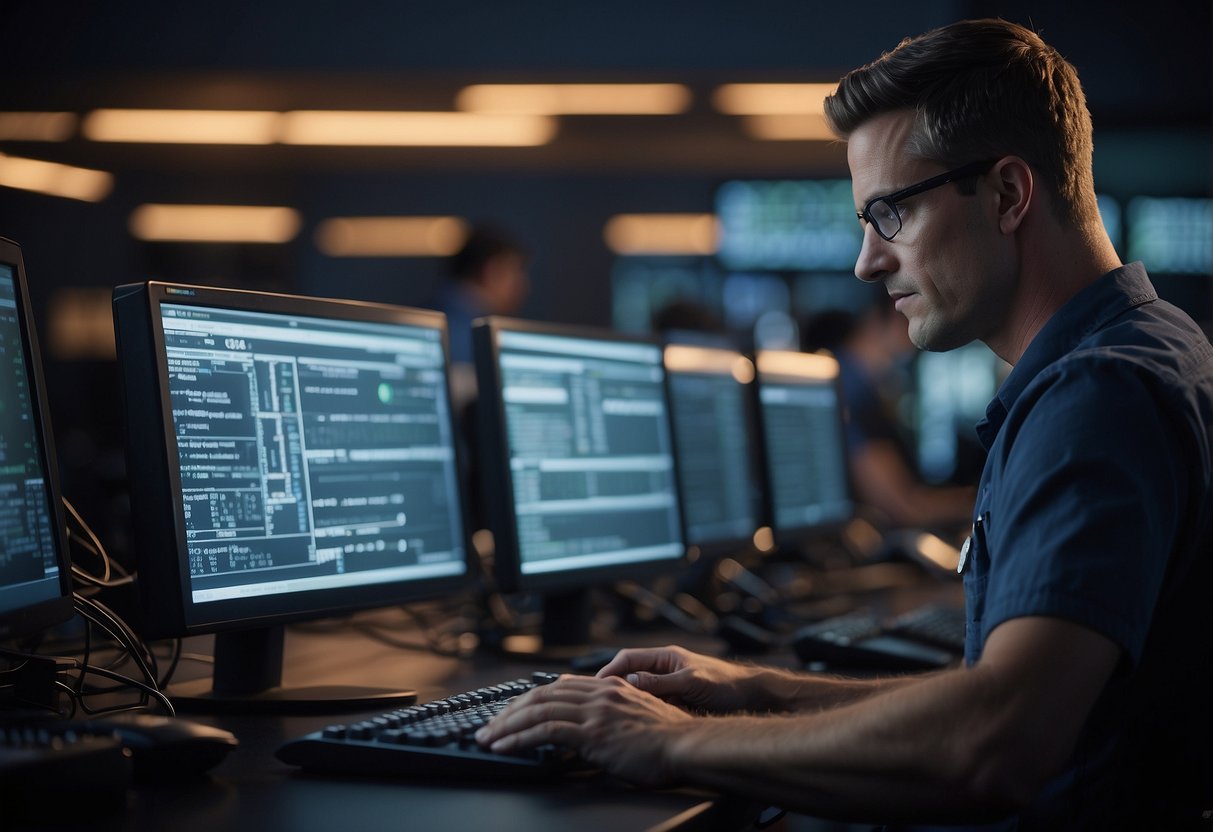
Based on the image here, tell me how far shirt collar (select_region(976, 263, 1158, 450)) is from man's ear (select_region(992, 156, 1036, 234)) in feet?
0.35

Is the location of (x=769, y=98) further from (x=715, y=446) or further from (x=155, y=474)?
(x=155, y=474)

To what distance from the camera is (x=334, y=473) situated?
1.44m

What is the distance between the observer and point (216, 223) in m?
7.71

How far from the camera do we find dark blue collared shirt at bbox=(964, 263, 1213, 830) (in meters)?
0.93

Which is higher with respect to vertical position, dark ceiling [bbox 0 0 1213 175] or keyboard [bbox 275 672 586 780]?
dark ceiling [bbox 0 0 1213 175]

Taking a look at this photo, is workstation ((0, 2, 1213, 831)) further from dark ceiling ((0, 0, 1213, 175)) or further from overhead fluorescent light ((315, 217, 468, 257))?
overhead fluorescent light ((315, 217, 468, 257))

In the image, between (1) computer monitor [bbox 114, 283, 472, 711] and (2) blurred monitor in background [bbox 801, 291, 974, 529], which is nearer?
(1) computer monitor [bbox 114, 283, 472, 711]

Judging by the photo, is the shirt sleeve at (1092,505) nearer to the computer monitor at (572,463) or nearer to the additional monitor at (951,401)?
the computer monitor at (572,463)

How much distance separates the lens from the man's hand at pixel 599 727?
1017 millimetres

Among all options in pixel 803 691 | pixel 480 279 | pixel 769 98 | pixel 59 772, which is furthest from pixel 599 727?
pixel 769 98

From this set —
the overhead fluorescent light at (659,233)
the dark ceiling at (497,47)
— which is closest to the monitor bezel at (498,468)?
the dark ceiling at (497,47)

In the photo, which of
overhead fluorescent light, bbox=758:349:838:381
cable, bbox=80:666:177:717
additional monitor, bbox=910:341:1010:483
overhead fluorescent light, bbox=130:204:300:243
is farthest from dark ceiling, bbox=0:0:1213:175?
cable, bbox=80:666:177:717

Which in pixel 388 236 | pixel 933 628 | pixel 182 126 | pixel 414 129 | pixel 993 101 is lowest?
pixel 933 628

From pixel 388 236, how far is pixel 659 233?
183 centimetres
